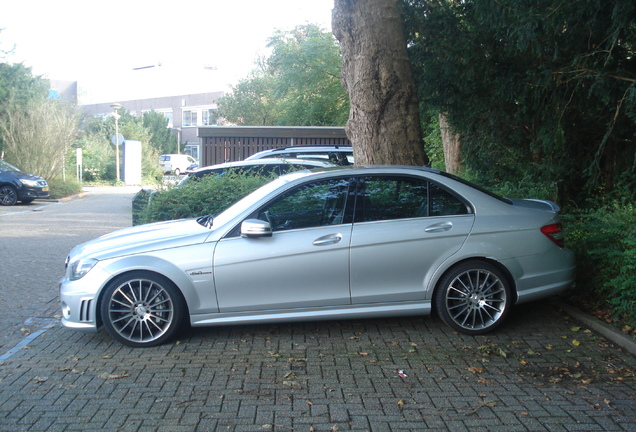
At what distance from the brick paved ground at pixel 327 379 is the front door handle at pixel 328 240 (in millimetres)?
917

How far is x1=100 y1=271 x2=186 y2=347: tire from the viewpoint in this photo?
5648 mm

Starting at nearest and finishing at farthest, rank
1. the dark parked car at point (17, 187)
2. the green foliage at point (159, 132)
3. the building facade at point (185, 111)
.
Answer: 1. the dark parked car at point (17, 187)
2. the green foliage at point (159, 132)
3. the building facade at point (185, 111)

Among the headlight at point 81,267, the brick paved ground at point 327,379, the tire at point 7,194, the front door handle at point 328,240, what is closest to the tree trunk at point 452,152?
the brick paved ground at point 327,379

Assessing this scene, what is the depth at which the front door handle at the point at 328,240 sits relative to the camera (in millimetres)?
5746

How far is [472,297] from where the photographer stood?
589cm

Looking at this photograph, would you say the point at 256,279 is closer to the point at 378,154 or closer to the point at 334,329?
the point at 334,329

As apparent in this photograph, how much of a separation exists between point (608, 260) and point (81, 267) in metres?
5.12

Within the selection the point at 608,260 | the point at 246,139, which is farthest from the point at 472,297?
the point at 246,139

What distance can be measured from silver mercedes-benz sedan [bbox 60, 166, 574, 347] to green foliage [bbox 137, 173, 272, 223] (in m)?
3.11

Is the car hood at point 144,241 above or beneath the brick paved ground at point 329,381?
above

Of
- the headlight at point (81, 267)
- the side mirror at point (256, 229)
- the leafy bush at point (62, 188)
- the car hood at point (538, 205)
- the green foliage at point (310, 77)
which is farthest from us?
the leafy bush at point (62, 188)

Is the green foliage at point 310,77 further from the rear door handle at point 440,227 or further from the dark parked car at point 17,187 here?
the rear door handle at point 440,227

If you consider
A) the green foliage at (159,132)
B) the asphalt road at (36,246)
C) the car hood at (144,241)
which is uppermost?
the green foliage at (159,132)

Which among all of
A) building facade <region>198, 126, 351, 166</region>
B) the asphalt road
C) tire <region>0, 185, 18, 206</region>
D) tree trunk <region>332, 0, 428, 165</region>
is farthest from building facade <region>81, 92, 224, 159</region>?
tree trunk <region>332, 0, 428, 165</region>
